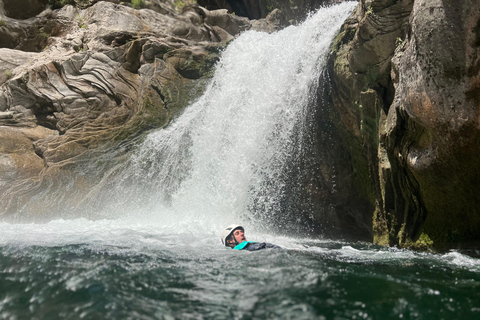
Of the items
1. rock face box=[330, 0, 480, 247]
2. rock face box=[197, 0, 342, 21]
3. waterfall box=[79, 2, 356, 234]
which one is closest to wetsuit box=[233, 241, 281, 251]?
rock face box=[330, 0, 480, 247]

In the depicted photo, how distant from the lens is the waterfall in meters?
9.83

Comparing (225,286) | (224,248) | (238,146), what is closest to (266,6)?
(238,146)

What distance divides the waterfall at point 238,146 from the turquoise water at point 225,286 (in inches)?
178

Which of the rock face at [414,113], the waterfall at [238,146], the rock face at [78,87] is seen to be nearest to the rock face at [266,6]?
A: the rock face at [78,87]

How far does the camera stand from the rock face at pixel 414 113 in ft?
17.5

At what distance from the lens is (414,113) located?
600cm

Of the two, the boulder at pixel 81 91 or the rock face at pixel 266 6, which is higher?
the rock face at pixel 266 6

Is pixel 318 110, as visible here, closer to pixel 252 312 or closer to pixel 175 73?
pixel 175 73

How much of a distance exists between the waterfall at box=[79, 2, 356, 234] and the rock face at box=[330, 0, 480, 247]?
1387 mm

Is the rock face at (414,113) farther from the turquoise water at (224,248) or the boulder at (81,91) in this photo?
the boulder at (81,91)

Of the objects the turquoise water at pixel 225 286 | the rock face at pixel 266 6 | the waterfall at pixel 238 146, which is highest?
the rock face at pixel 266 6

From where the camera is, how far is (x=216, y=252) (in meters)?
5.43

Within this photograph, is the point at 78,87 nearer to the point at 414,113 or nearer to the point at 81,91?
the point at 81,91

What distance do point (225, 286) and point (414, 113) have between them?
444 centimetres
